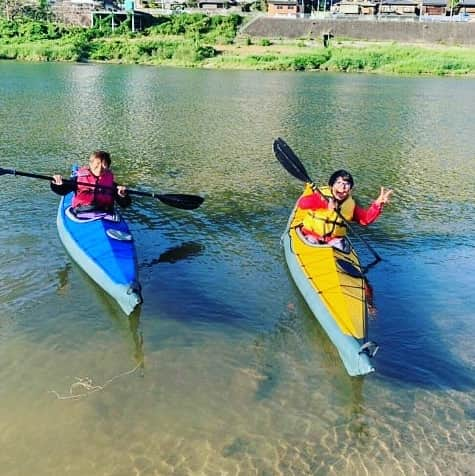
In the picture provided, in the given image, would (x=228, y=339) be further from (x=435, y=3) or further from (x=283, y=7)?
(x=435, y=3)

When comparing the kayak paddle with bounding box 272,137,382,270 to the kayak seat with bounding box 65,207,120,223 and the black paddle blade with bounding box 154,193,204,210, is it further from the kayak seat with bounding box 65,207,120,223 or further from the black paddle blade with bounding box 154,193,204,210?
the kayak seat with bounding box 65,207,120,223

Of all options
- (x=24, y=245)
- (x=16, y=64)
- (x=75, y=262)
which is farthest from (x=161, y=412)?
(x=16, y=64)

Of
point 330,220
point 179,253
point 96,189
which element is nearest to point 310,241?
point 330,220

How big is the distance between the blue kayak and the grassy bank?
127 ft

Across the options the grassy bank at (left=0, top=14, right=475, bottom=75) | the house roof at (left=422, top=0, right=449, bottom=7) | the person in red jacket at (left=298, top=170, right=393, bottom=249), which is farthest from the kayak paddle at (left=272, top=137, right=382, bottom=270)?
the house roof at (left=422, top=0, right=449, bottom=7)

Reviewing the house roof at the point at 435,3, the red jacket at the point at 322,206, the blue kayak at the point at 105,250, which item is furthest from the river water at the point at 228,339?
the house roof at the point at 435,3

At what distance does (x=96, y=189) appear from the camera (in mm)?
8461

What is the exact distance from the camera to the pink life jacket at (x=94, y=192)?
8.49 meters

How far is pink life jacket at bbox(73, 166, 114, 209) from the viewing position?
334 inches

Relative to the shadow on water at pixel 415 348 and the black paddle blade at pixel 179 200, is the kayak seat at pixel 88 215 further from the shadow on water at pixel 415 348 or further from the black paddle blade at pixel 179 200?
the shadow on water at pixel 415 348

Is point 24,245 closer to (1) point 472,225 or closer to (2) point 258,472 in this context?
(2) point 258,472

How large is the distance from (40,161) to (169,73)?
90.3ft

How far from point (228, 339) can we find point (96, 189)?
330 cm

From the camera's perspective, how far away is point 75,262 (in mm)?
8094
